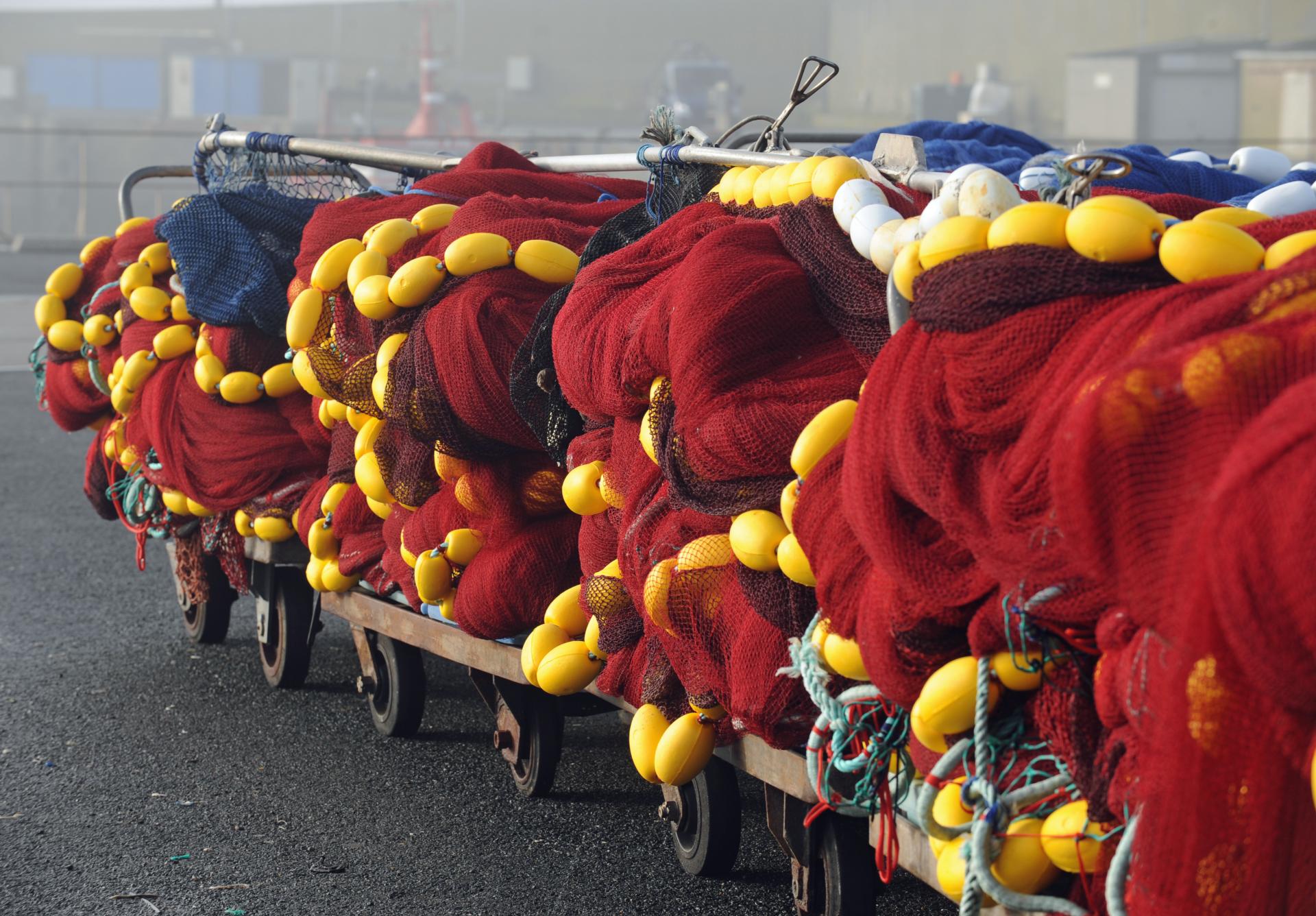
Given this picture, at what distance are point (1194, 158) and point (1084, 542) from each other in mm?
2700

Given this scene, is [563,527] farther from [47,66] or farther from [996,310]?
[47,66]

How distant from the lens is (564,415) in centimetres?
332

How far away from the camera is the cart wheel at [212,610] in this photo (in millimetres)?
5119

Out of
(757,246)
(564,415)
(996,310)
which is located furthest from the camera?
(564,415)

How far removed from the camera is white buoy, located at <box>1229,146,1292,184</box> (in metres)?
3.92

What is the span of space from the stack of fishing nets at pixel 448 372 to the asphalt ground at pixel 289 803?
48 centimetres

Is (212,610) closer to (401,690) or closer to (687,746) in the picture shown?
(401,690)

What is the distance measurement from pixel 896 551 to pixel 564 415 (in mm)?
1390

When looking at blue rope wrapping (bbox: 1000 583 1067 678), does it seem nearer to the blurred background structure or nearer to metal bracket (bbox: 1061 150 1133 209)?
metal bracket (bbox: 1061 150 1133 209)

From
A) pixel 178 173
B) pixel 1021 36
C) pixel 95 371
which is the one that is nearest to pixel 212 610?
pixel 95 371

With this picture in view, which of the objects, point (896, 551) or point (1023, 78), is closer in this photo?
point (896, 551)

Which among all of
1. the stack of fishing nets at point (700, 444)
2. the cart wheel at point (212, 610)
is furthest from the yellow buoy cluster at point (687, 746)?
the cart wheel at point (212, 610)

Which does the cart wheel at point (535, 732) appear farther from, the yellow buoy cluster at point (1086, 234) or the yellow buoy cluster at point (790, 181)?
the yellow buoy cluster at point (1086, 234)

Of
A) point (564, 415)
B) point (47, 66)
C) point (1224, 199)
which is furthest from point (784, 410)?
point (47, 66)
